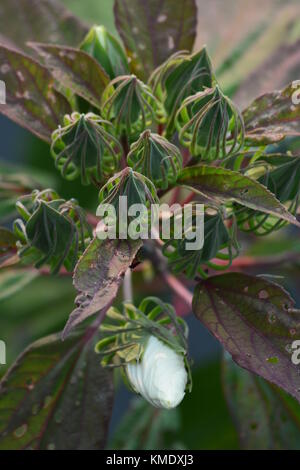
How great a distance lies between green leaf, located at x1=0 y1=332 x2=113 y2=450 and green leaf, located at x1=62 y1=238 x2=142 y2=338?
23 cm

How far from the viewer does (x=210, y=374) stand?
1226mm

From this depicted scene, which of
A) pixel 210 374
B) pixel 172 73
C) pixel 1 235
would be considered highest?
pixel 172 73

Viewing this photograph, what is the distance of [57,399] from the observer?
0.81 metres

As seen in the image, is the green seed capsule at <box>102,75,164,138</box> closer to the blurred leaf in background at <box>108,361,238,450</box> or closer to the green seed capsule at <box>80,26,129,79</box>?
the green seed capsule at <box>80,26,129,79</box>

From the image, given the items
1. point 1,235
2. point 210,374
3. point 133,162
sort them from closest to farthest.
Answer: point 133,162 → point 1,235 → point 210,374

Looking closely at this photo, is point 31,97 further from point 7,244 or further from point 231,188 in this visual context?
point 231,188

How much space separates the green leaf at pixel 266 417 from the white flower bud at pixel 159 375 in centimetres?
23

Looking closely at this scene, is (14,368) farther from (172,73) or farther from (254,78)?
(254,78)

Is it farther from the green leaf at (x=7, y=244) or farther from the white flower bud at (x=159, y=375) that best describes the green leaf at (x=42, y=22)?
the white flower bud at (x=159, y=375)

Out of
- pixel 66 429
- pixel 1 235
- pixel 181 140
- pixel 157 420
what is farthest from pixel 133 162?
pixel 157 420

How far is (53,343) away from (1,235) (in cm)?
13

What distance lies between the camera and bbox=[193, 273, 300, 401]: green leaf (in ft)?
2.04

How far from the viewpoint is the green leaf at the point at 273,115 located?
70cm

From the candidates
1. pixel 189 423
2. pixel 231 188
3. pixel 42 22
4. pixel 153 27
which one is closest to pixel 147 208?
pixel 231 188
